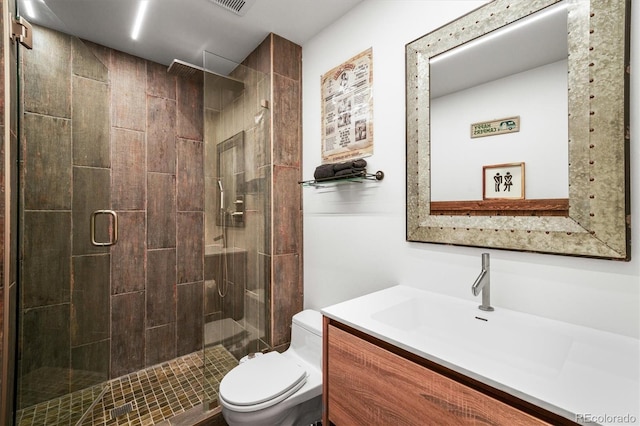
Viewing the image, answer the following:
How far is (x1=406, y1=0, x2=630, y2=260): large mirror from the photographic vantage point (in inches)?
34.4

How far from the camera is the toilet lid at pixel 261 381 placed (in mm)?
1310

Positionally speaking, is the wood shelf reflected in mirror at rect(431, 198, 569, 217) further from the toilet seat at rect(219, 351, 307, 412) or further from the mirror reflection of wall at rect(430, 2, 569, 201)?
the toilet seat at rect(219, 351, 307, 412)

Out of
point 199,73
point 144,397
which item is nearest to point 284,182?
point 199,73

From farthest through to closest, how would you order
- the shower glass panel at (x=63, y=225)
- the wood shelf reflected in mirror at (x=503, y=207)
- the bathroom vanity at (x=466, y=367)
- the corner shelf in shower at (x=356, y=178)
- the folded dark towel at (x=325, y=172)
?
the folded dark towel at (x=325, y=172), the corner shelf in shower at (x=356, y=178), the shower glass panel at (x=63, y=225), the wood shelf reflected in mirror at (x=503, y=207), the bathroom vanity at (x=466, y=367)

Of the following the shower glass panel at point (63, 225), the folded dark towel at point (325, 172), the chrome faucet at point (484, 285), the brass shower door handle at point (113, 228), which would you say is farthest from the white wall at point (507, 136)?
the brass shower door handle at point (113, 228)

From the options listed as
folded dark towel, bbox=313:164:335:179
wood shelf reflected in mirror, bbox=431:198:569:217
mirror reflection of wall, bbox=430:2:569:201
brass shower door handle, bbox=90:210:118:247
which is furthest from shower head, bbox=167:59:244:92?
wood shelf reflected in mirror, bbox=431:198:569:217

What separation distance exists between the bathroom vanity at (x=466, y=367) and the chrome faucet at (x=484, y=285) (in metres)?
0.04

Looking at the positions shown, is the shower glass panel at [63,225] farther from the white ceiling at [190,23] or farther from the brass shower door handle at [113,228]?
the white ceiling at [190,23]

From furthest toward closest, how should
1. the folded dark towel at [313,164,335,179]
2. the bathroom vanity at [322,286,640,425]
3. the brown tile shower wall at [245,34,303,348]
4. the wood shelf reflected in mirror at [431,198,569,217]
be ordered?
the brown tile shower wall at [245,34,303,348]
the folded dark towel at [313,164,335,179]
the wood shelf reflected in mirror at [431,198,569,217]
the bathroom vanity at [322,286,640,425]

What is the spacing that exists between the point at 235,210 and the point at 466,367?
1550 mm

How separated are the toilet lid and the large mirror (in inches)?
37.2

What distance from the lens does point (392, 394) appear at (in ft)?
2.86

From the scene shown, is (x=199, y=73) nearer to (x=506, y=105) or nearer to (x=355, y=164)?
(x=355, y=164)

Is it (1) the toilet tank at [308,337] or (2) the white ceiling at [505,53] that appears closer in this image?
(2) the white ceiling at [505,53]
